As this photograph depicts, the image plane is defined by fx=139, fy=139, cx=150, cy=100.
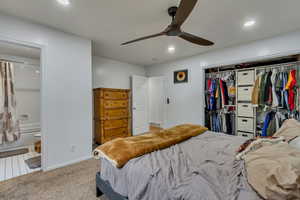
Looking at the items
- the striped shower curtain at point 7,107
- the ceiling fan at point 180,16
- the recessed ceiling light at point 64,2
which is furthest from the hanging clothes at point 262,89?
the striped shower curtain at point 7,107

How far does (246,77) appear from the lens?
352 centimetres

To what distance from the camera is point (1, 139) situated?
3123mm

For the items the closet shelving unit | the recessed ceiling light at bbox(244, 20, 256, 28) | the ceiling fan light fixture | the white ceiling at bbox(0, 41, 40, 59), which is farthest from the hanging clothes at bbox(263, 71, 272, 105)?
the white ceiling at bbox(0, 41, 40, 59)

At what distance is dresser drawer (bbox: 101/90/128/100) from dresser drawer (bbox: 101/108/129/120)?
0.35m

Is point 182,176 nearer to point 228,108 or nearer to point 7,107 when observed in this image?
point 228,108

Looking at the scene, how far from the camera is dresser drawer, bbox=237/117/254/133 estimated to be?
344 cm

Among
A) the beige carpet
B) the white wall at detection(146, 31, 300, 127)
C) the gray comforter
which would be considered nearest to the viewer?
the gray comforter

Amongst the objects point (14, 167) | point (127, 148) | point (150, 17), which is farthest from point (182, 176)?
point (14, 167)

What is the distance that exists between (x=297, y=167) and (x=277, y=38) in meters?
3.12

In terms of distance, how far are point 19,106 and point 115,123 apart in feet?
7.88

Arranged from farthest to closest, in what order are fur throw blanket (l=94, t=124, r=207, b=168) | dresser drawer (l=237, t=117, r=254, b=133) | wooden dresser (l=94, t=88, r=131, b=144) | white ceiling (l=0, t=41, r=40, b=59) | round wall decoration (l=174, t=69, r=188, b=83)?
Result: round wall decoration (l=174, t=69, r=188, b=83)
wooden dresser (l=94, t=88, r=131, b=144)
dresser drawer (l=237, t=117, r=254, b=133)
white ceiling (l=0, t=41, r=40, b=59)
fur throw blanket (l=94, t=124, r=207, b=168)

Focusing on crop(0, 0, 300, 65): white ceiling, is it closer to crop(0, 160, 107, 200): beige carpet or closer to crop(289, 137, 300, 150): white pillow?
crop(289, 137, 300, 150): white pillow

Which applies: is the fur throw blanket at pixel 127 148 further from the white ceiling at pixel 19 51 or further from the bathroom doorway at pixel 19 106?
the white ceiling at pixel 19 51

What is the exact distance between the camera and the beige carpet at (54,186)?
5.69 ft
